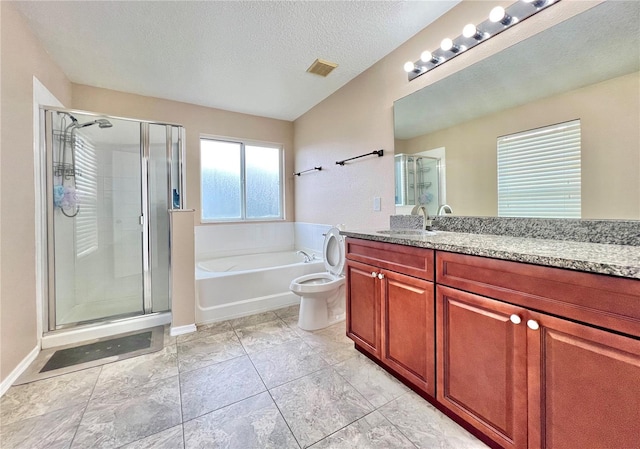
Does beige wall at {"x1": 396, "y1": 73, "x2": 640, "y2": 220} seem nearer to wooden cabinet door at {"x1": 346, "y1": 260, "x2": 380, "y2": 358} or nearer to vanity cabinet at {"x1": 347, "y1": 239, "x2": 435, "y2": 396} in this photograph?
vanity cabinet at {"x1": 347, "y1": 239, "x2": 435, "y2": 396}

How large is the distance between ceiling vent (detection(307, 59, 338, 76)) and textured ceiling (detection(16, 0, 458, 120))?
0.05 metres

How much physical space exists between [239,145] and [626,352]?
386 cm

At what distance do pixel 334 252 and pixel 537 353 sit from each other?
6.02 feet

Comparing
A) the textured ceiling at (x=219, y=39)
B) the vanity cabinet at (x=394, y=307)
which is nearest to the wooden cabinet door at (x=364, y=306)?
the vanity cabinet at (x=394, y=307)

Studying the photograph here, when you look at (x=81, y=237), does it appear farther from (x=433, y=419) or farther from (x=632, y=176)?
(x=632, y=176)

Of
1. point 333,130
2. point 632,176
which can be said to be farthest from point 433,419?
point 333,130

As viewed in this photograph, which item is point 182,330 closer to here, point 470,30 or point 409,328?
point 409,328

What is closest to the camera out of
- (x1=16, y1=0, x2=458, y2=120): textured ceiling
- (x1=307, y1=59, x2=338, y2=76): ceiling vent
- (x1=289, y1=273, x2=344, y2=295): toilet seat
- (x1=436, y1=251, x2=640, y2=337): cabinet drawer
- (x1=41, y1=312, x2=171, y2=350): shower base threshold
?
(x1=436, y1=251, x2=640, y2=337): cabinet drawer

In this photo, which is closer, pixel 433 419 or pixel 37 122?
pixel 433 419

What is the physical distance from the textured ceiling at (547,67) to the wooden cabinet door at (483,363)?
3.86 feet

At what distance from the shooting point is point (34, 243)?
6.36 ft

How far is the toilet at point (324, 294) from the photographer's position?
225 centimetres

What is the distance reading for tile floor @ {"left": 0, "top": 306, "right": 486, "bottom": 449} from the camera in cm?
120

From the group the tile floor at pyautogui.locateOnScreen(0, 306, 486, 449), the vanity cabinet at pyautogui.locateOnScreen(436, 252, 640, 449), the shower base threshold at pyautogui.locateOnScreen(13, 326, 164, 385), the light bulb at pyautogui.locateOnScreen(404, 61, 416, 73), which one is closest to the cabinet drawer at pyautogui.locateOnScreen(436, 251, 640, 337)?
the vanity cabinet at pyautogui.locateOnScreen(436, 252, 640, 449)
